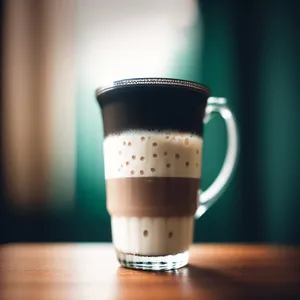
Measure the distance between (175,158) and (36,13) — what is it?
2.47 feet

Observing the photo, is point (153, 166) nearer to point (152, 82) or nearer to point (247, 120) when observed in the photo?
point (152, 82)

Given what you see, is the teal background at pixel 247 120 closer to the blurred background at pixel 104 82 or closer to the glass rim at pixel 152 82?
the blurred background at pixel 104 82

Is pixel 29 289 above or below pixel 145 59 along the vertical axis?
below

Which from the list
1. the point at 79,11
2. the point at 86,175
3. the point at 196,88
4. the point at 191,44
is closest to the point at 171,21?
the point at 191,44

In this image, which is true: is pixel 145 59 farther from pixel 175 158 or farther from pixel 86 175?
pixel 175 158

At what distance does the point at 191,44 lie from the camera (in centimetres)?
105

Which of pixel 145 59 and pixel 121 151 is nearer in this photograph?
pixel 121 151

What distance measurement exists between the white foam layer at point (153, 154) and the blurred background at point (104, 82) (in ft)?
1.85

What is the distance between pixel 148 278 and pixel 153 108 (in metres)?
0.18

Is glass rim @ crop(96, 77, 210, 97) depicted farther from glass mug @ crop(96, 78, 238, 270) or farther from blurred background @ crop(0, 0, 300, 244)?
blurred background @ crop(0, 0, 300, 244)

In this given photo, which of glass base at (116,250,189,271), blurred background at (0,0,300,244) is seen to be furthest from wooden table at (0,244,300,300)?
blurred background at (0,0,300,244)

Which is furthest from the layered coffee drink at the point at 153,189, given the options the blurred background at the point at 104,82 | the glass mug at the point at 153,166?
the blurred background at the point at 104,82

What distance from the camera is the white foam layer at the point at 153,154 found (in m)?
0.46

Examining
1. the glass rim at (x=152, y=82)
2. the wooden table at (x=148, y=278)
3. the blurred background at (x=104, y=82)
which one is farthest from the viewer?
the blurred background at (x=104, y=82)
